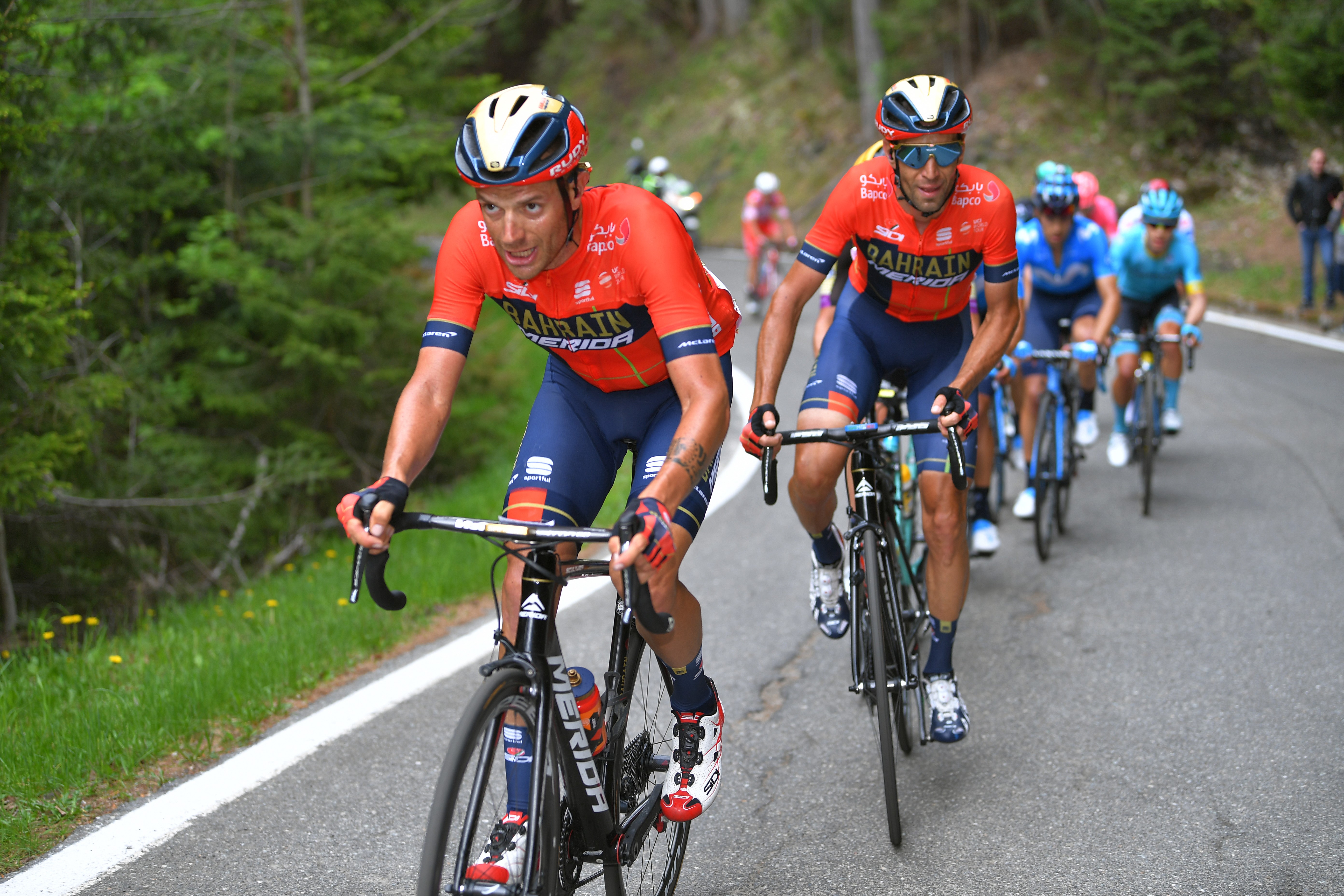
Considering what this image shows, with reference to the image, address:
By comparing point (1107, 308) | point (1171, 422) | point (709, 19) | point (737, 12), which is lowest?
point (1171, 422)

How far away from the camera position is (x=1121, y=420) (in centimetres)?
852

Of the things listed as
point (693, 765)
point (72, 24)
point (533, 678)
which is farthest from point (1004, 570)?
point (72, 24)

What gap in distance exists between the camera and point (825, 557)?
15.8ft

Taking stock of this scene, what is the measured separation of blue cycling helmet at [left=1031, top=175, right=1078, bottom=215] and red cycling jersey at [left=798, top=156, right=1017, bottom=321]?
2700 millimetres

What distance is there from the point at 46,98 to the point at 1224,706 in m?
7.07

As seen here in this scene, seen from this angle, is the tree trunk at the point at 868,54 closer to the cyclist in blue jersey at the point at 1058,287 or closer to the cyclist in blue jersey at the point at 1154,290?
the cyclist in blue jersey at the point at 1154,290

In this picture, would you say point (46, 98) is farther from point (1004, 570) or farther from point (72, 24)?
point (1004, 570)

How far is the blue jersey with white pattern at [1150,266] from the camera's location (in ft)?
27.0

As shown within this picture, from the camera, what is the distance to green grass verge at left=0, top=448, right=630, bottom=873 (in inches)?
156

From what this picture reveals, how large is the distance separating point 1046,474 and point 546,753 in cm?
506

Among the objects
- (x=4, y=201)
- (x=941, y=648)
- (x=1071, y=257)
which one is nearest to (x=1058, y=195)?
(x=1071, y=257)

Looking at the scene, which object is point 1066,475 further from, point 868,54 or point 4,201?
point 868,54

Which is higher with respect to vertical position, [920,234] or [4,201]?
[4,201]

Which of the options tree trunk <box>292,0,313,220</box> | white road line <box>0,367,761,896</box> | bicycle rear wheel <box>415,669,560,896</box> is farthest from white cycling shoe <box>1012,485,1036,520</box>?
tree trunk <box>292,0,313,220</box>
